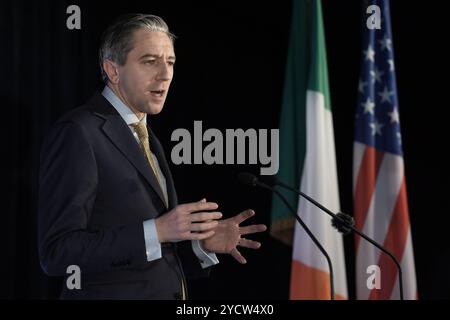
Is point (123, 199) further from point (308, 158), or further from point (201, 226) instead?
point (308, 158)

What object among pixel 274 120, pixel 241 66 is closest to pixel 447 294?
pixel 274 120

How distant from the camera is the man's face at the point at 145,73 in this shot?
6.50ft

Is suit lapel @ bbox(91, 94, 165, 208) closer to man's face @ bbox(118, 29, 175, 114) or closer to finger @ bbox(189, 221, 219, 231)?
man's face @ bbox(118, 29, 175, 114)

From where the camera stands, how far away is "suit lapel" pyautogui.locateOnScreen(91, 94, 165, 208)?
1.85 meters

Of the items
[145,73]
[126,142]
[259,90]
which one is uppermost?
[259,90]

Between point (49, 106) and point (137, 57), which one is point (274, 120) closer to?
point (49, 106)

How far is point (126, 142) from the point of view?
73.9 inches

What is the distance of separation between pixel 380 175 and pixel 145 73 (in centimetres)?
206

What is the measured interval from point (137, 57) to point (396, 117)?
2100 millimetres

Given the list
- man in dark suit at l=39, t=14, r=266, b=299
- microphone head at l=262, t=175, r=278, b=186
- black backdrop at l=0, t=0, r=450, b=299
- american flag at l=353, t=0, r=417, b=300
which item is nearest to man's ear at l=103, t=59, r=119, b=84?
man in dark suit at l=39, t=14, r=266, b=299

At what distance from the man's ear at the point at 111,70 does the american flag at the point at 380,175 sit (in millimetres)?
2021

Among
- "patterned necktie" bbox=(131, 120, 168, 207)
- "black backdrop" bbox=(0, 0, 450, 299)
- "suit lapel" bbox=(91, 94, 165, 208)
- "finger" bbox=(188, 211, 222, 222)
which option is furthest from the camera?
"black backdrop" bbox=(0, 0, 450, 299)

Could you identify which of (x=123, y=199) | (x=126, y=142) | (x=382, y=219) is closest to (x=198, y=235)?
(x=123, y=199)

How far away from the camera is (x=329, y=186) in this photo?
11.8 feet
